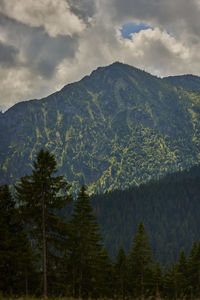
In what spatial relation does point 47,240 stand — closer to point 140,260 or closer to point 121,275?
point 140,260

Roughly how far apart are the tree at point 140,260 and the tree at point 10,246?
65.1 ft

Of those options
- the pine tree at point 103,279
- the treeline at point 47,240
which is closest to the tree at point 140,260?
the treeline at point 47,240

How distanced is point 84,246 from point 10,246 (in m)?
9.00

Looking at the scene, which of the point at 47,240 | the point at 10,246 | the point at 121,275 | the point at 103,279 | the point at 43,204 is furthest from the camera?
the point at 121,275

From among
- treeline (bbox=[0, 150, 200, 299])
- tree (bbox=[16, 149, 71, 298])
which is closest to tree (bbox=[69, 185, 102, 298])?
treeline (bbox=[0, 150, 200, 299])

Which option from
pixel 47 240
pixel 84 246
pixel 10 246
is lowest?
pixel 84 246

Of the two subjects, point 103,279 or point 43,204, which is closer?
point 43,204

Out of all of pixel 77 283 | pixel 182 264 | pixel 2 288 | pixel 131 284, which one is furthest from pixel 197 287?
pixel 2 288

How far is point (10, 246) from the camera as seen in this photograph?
95.1 feet

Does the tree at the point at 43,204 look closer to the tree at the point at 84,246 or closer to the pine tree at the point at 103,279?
the tree at the point at 84,246

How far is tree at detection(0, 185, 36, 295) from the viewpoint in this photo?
27.9 m

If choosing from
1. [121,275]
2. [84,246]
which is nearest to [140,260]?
[121,275]

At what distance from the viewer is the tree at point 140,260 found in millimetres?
47153

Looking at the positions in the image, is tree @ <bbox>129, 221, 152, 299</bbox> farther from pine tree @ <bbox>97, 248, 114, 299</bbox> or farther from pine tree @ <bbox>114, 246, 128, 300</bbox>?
pine tree @ <bbox>97, 248, 114, 299</bbox>
